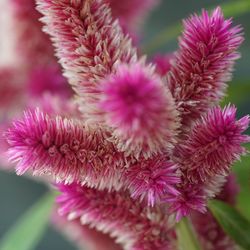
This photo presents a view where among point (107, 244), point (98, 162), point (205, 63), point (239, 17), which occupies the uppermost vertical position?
point (239, 17)

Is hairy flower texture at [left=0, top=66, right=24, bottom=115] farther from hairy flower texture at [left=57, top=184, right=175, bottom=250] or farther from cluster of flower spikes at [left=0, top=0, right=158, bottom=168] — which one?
hairy flower texture at [left=57, top=184, right=175, bottom=250]

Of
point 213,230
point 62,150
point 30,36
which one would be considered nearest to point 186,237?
point 213,230

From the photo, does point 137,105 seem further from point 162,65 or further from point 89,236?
point 89,236

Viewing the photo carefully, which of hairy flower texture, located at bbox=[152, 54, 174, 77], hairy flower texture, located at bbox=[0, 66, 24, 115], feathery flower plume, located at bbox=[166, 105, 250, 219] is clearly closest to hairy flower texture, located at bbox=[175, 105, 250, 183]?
feathery flower plume, located at bbox=[166, 105, 250, 219]

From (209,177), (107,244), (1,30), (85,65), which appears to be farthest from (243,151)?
Result: (1,30)

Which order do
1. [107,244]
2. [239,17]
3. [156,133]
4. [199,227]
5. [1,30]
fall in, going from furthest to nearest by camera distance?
[239,17] < [1,30] < [107,244] < [199,227] < [156,133]

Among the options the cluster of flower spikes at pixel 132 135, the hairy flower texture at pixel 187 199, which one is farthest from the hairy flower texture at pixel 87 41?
the hairy flower texture at pixel 187 199

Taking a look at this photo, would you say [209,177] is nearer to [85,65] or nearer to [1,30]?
[85,65]

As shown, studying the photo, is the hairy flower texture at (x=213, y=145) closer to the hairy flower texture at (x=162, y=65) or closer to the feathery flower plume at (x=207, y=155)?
the feathery flower plume at (x=207, y=155)
